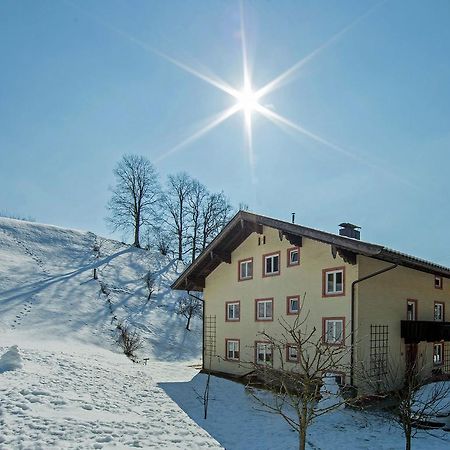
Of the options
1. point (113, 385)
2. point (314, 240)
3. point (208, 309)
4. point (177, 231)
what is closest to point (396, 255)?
point (314, 240)

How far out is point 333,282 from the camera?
1578cm

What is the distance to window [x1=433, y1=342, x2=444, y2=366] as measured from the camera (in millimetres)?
17891

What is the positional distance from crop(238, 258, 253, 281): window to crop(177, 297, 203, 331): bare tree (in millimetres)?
13169

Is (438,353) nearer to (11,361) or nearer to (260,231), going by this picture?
(260,231)

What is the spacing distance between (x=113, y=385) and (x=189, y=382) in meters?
5.43

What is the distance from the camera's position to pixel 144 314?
3209 cm

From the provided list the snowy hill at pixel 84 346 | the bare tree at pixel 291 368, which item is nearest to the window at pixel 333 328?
the bare tree at pixel 291 368

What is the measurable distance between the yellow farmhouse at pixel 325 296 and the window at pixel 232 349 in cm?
5

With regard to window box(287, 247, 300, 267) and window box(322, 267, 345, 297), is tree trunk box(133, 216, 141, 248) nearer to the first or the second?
window box(287, 247, 300, 267)

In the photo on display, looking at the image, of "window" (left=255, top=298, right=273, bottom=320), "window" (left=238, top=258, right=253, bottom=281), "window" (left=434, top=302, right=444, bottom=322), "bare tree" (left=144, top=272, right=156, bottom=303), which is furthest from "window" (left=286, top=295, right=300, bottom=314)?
"bare tree" (left=144, top=272, right=156, bottom=303)

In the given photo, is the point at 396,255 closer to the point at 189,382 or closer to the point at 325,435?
the point at 325,435

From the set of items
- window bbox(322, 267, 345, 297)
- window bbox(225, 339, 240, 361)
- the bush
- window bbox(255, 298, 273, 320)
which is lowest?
the bush

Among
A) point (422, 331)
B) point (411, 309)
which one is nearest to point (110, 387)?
point (422, 331)

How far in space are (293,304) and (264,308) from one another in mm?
1915
